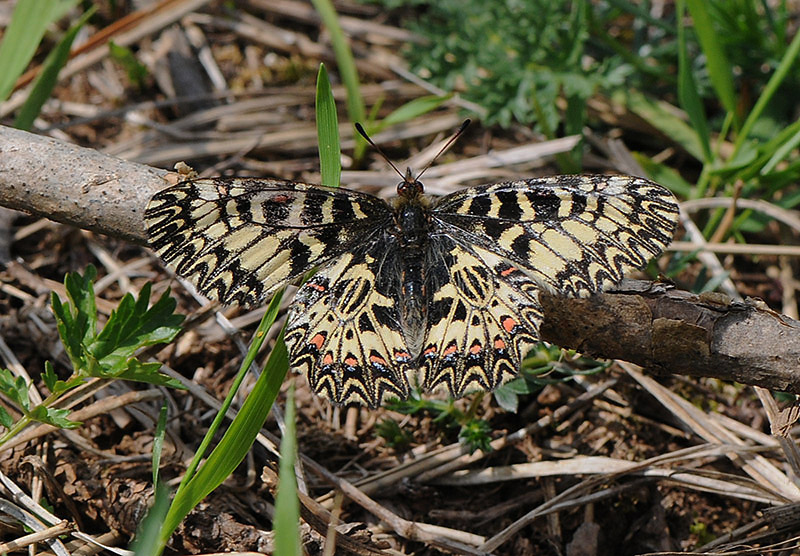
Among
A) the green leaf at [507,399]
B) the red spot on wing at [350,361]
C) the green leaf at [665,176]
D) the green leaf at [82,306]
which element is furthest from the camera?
the green leaf at [665,176]

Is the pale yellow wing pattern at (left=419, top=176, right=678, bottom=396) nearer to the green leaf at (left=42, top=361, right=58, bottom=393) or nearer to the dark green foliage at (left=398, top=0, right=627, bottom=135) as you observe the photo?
the green leaf at (left=42, top=361, right=58, bottom=393)

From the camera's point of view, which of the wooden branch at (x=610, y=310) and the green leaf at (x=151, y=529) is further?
the wooden branch at (x=610, y=310)

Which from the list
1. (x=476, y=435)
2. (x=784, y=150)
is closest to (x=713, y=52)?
(x=784, y=150)

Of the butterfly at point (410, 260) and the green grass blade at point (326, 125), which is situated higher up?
the green grass blade at point (326, 125)

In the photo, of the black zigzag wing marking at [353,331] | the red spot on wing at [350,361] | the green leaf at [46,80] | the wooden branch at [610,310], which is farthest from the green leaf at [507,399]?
the green leaf at [46,80]

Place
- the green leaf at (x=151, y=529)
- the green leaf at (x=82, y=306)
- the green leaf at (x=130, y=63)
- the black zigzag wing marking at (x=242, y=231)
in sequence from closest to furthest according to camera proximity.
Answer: the green leaf at (x=151, y=529) → the black zigzag wing marking at (x=242, y=231) → the green leaf at (x=82, y=306) → the green leaf at (x=130, y=63)

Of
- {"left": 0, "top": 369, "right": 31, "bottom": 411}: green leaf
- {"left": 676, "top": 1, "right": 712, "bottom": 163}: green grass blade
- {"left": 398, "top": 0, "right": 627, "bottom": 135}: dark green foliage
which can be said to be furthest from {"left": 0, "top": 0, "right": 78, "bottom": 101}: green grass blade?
{"left": 676, "top": 1, "right": 712, "bottom": 163}: green grass blade

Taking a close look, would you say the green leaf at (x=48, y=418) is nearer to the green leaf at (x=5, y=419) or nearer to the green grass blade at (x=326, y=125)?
the green leaf at (x=5, y=419)

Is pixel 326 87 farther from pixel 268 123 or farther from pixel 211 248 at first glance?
pixel 268 123
